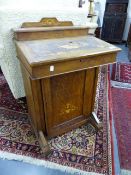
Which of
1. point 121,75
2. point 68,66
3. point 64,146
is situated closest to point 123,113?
point 64,146

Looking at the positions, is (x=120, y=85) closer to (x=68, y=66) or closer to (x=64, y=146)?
(x=64, y=146)

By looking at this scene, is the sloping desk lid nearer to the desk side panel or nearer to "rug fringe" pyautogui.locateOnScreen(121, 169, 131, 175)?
the desk side panel

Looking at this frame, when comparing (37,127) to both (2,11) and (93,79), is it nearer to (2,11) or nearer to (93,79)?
(93,79)

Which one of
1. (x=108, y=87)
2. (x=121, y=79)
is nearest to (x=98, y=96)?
(x=108, y=87)

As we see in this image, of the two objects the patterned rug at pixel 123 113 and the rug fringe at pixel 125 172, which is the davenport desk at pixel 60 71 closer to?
the patterned rug at pixel 123 113

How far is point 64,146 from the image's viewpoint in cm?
131

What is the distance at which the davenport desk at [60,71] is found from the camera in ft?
3.07

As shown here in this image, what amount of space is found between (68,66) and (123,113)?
102cm

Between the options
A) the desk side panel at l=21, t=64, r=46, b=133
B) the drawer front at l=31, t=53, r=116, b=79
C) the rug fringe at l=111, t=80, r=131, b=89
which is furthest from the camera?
the rug fringe at l=111, t=80, r=131, b=89

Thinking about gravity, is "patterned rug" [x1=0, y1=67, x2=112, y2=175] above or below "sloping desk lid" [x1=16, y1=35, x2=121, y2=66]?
below

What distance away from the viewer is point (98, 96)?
190 centimetres

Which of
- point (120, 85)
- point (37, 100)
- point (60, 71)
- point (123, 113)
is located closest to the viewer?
point (60, 71)

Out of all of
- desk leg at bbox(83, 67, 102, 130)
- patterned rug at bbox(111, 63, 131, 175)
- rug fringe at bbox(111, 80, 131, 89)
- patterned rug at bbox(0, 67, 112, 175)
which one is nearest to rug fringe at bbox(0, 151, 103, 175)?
patterned rug at bbox(0, 67, 112, 175)

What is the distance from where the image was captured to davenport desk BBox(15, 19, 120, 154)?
935mm
